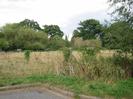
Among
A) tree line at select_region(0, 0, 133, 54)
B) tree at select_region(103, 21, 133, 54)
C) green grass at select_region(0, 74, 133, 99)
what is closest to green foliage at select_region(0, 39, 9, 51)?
tree line at select_region(0, 0, 133, 54)

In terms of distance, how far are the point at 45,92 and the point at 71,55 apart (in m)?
4.46

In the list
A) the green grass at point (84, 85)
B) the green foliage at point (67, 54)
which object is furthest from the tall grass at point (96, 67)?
the green foliage at point (67, 54)

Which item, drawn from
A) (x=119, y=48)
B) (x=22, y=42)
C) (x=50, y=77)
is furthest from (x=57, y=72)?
(x=22, y=42)

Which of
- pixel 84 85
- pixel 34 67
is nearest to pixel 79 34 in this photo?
pixel 34 67

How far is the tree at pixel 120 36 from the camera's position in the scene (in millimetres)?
15031

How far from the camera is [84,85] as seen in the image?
543 inches

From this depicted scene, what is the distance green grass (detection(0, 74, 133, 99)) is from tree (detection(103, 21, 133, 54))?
5.89 feet

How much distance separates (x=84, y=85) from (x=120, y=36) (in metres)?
3.02

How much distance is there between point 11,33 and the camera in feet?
270

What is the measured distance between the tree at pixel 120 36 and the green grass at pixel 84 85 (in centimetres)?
180

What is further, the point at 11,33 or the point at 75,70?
the point at 11,33

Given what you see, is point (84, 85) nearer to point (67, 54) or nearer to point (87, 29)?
point (67, 54)

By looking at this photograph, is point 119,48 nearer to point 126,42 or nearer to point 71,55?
point 126,42

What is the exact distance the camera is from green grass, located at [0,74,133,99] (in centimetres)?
1191
